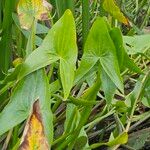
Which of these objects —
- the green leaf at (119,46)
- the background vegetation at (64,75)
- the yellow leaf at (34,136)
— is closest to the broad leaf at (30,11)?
the background vegetation at (64,75)

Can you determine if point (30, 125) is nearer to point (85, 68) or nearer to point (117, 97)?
point (85, 68)

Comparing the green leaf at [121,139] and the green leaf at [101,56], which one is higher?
the green leaf at [101,56]

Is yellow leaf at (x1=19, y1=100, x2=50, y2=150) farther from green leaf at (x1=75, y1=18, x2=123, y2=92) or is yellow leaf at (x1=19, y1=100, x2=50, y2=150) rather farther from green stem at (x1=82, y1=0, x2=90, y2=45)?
green stem at (x1=82, y1=0, x2=90, y2=45)

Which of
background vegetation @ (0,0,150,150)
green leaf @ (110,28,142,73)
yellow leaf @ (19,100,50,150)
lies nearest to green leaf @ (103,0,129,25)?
background vegetation @ (0,0,150,150)

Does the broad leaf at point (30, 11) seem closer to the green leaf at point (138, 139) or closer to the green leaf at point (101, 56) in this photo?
the green leaf at point (101, 56)

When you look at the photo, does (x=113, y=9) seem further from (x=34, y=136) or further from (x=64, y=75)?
(x=34, y=136)

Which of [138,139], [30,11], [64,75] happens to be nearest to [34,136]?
[64,75]
